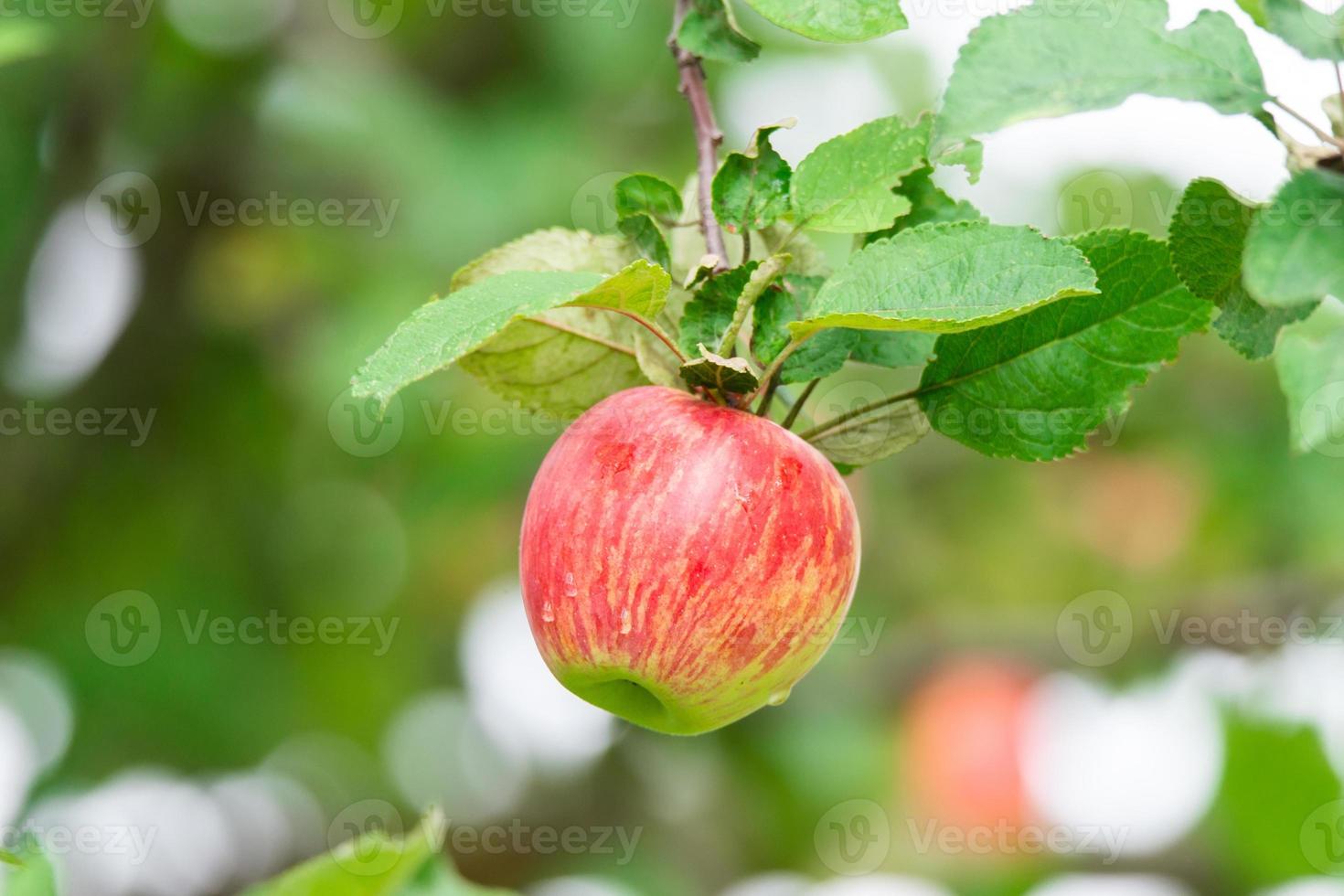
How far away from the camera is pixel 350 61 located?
2.26 metres

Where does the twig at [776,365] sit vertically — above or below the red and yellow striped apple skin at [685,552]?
above

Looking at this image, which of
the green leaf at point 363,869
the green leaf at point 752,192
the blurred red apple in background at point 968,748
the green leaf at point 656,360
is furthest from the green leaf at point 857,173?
the blurred red apple in background at point 968,748

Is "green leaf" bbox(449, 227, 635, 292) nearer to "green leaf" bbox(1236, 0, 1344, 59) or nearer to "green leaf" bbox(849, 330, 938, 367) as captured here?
"green leaf" bbox(849, 330, 938, 367)

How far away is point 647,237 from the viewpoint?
2.78 feet

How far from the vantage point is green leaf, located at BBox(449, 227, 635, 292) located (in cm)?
87

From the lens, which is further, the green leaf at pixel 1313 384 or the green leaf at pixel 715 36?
the green leaf at pixel 715 36

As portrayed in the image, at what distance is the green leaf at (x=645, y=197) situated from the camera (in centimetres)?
85

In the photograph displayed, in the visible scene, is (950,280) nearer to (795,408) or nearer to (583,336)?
(795,408)

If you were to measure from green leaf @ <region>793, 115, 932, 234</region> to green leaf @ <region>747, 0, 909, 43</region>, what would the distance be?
0.26ft

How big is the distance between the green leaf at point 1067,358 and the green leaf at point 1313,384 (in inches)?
6.7

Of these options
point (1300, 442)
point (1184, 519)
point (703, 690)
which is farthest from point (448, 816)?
point (1300, 442)

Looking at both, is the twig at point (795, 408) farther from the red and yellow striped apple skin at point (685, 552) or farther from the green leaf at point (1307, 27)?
the green leaf at point (1307, 27)

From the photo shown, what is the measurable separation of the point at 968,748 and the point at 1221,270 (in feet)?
6.92

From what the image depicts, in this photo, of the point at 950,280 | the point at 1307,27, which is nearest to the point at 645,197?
the point at 950,280
